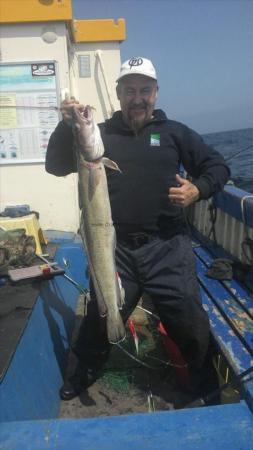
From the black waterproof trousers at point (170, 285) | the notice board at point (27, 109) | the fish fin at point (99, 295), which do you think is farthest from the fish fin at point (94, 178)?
the notice board at point (27, 109)

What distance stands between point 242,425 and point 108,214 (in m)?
1.40

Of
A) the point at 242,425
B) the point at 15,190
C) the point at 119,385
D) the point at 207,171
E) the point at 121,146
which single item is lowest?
the point at 119,385

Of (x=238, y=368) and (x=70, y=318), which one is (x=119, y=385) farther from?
(x=238, y=368)

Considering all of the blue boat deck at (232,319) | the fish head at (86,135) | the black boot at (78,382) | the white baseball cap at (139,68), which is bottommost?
the black boot at (78,382)

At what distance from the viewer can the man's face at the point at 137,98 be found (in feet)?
10.7

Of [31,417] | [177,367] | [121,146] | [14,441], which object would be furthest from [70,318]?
[14,441]

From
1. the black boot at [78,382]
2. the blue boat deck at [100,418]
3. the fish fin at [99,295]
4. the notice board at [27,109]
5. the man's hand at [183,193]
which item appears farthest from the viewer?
the notice board at [27,109]

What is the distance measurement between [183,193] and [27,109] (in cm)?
324

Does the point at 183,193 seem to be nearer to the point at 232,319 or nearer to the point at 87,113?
the point at 87,113

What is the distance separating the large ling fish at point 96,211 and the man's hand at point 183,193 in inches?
22.1

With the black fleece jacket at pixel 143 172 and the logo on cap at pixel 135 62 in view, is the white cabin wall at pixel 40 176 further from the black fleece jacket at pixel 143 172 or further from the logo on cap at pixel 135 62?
the black fleece jacket at pixel 143 172

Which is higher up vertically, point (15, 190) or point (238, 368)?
A: point (15, 190)

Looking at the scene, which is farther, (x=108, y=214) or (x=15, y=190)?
(x=15, y=190)

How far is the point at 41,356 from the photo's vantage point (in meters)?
3.16
